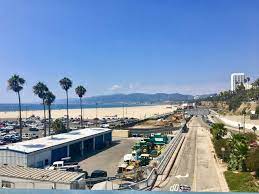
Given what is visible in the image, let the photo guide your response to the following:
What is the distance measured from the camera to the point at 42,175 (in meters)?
→ 20.8

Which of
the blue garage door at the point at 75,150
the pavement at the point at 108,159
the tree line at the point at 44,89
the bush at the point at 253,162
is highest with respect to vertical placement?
the tree line at the point at 44,89

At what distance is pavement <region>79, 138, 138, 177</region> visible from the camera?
3481 cm

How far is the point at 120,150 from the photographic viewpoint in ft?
156

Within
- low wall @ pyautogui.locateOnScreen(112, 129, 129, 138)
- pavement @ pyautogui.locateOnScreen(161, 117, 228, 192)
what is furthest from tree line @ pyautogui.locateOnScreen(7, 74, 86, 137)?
pavement @ pyautogui.locateOnScreen(161, 117, 228, 192)

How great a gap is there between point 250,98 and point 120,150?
11185cm

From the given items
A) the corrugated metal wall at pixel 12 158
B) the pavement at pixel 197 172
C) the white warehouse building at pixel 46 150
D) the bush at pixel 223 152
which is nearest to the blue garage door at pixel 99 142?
the white warehouse building at pixel 46 150

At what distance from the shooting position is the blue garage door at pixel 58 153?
3737 cm

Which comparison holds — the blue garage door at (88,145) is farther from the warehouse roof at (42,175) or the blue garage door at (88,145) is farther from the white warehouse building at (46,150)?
the warehouse roof at (42,175)

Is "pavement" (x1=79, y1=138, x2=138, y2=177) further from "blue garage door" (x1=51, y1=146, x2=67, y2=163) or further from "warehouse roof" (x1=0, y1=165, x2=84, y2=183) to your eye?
"warehouse roof" (x1=0, y1=165, x2=84, y2=183)

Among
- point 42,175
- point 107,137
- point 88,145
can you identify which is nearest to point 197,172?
point 42,175

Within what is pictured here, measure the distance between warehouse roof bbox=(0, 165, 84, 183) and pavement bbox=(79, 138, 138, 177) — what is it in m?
9.89

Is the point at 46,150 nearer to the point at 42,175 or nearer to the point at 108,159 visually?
the point at 108,159

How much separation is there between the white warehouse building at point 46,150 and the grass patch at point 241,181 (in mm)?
17828

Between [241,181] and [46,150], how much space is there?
1954 centimetres
